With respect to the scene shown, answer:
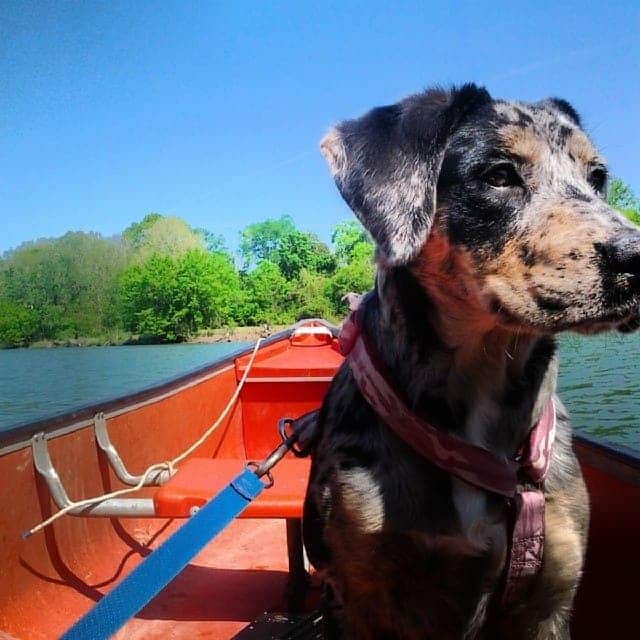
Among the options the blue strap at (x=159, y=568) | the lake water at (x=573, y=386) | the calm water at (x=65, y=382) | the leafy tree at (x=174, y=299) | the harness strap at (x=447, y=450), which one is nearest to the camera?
the blue strap at (x=159, y=568)

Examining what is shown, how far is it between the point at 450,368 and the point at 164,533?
271 centimetres

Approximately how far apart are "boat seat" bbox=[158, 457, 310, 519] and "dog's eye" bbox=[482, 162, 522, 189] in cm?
161

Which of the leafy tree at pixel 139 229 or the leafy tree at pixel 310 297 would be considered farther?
the leafy tree at pixel 139 229

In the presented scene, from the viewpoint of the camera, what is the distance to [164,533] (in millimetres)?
3871

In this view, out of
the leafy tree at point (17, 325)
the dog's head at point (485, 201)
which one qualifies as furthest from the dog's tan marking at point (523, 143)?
the leafy tree at point (17, 325)

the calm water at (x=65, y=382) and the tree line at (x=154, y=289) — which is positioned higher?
the tree line at (x=154, y=289)

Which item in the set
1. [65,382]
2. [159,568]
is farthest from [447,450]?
[65,382]

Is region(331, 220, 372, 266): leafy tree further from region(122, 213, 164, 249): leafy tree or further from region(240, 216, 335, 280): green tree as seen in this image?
region(122, 213, 164, 249): leafy tree

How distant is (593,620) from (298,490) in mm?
1315

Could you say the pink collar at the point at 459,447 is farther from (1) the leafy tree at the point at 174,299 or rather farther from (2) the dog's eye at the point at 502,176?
(1) the leafy tree at the point at 174,299

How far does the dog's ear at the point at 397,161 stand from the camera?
1.89 metres

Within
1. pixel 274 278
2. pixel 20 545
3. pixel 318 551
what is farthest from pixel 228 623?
pixel 274 278

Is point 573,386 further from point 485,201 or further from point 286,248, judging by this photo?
point 286,248

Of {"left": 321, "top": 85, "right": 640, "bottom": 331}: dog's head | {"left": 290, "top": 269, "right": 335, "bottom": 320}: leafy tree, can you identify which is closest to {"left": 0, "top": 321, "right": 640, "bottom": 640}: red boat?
{"left": 321, "top": 85, "right": 640, "bottom": 331}: dog's head
